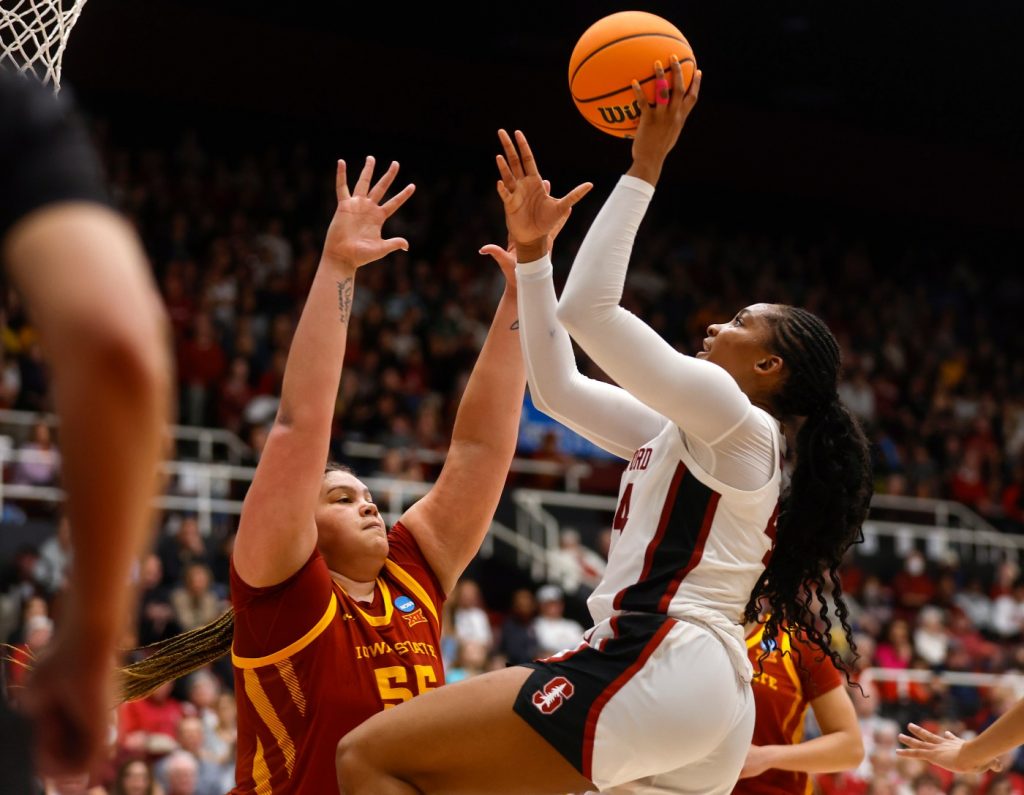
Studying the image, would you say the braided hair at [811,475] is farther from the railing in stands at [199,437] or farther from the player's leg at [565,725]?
the railing in stands at [199,437]

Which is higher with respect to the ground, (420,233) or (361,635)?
(420,233)

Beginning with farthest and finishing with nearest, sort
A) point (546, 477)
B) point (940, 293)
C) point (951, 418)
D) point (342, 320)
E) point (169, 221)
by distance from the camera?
A: 1. point (940, 293)
2. point (951, 418)
3. point (169, 221)
4. point (546, 477)
5. point (342, 320)

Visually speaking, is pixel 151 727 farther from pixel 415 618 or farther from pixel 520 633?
pixel 415 618

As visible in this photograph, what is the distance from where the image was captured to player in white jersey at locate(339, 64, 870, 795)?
10.1 feet

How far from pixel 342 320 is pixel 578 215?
53.5 feet

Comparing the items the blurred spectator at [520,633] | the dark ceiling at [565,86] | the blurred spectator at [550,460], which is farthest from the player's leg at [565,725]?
the dark ceiling at [565,86]


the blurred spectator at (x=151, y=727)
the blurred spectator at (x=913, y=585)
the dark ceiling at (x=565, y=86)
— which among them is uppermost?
the dark ceiling at (x=565, y=86)

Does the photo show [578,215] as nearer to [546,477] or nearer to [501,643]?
[546,477]

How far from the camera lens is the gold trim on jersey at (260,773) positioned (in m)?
3.54

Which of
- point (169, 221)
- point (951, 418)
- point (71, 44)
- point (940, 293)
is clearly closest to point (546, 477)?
point (169, 221)

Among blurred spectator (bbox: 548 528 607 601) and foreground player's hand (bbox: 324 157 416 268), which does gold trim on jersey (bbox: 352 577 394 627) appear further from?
blurred spectator (bbox: 548 528 607 601)

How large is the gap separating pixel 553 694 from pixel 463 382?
10.9 metres

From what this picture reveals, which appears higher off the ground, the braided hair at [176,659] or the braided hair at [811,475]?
the braided hair at [811,475]

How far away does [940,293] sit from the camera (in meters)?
21.0
